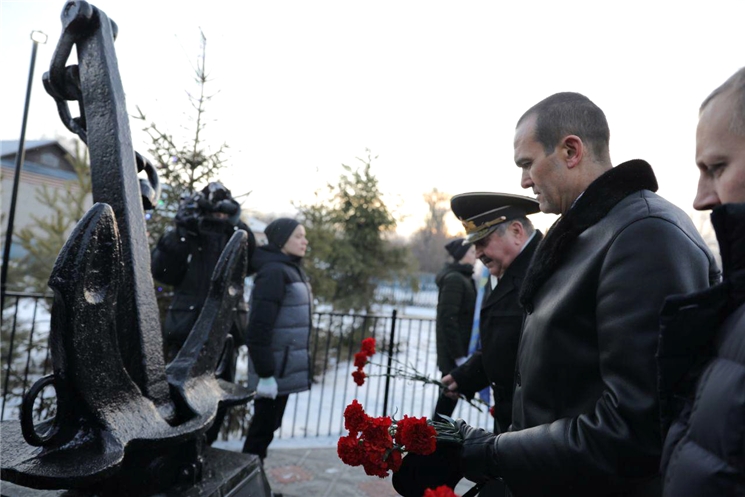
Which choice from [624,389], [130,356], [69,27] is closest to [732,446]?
[624,389]

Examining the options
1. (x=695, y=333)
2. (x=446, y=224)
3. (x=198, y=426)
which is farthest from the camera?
(x=446, y=224)

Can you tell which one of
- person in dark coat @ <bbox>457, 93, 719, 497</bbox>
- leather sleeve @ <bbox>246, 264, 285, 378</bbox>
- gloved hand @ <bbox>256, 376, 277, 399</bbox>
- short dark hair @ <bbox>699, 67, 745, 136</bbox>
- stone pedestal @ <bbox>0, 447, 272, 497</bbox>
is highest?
short dark hair @ <bbox>699, 67, 745, 136</bbox>

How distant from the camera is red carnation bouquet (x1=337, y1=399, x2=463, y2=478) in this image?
4.25 ft

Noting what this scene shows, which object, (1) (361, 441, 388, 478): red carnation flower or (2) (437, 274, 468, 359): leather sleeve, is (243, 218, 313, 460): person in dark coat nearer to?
(2) (437, 274, 468, 359): leather sleeve

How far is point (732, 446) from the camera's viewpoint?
74 cm

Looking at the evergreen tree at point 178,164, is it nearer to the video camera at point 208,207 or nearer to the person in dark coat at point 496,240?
the video camera at point 208,207

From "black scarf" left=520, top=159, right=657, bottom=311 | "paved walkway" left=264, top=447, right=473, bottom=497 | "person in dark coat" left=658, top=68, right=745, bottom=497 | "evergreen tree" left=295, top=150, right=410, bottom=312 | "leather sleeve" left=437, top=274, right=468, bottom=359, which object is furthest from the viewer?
"evergreen tree" left=295, top=150, right=410, bottom=312

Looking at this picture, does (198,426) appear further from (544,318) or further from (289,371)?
(289,371)

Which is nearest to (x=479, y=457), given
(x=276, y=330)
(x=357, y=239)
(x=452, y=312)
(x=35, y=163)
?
(x=276, y=330)

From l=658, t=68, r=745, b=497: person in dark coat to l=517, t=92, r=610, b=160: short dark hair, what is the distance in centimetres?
60

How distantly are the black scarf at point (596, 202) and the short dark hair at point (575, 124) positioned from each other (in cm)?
16

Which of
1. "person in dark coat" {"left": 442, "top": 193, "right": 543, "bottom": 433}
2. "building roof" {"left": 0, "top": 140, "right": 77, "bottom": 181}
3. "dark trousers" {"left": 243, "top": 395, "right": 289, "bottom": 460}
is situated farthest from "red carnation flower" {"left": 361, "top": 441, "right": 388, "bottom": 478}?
"building roof" {"left": 0, "top": 140, "right": 77, "bottom": 181}

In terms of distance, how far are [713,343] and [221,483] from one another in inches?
68.4

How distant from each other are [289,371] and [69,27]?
278cm
